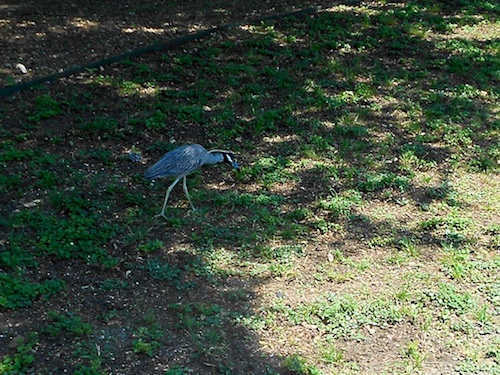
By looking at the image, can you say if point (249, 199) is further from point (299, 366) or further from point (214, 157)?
point (299, 366)

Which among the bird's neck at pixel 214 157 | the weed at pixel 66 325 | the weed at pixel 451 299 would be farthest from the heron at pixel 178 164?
the weed at pixel 451 299

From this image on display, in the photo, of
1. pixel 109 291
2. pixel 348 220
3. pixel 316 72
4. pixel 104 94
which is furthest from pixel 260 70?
pixel 109 291

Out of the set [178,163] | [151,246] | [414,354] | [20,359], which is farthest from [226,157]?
[20,359]

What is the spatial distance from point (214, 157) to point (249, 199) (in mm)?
445

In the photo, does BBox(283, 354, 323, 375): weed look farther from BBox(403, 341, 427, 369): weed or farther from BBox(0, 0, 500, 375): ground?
BBox(403, 341, 427, 369): weed

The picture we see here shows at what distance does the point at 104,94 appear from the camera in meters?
6.86

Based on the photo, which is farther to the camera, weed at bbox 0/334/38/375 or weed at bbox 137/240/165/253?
weed at bbox 137/240/165/253

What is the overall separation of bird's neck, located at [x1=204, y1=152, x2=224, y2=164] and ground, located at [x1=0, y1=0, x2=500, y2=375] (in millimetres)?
316

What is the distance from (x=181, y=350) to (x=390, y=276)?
5.25 ft

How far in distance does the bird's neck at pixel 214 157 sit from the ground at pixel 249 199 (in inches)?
12.5

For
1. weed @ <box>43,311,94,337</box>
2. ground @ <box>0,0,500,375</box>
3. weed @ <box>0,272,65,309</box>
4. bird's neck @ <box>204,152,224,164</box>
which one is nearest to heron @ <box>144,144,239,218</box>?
bird's neck @ <box>204,152,224,164</box>

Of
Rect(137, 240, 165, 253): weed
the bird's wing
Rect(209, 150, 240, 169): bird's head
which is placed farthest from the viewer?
Rect(209, 150, 240, 169): bird's head

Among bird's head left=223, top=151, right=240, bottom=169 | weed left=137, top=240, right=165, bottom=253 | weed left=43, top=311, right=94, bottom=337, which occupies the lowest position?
weed left=43, top=311, right=94, bottom=337

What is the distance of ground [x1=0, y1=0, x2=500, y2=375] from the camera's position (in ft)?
13.9
